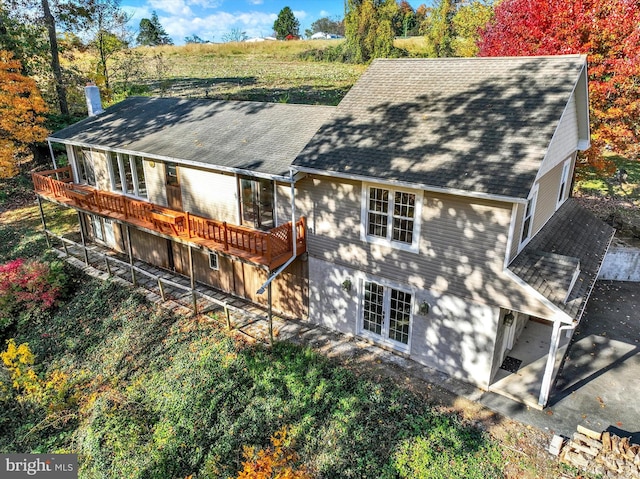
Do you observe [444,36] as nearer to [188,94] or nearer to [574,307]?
[188,94]

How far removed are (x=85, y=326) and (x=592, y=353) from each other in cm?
1674

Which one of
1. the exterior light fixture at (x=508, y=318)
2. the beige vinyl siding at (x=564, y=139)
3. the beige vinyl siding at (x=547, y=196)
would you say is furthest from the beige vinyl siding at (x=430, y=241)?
the beige vinyl siding at (x=547, y=196)

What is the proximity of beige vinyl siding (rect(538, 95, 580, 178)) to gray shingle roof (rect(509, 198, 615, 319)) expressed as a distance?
6.80ft

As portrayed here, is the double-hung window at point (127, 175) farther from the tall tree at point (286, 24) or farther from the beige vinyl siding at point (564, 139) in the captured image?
the tall tree at point (286, 24)

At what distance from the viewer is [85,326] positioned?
15141mm

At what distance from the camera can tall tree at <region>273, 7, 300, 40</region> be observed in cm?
9212

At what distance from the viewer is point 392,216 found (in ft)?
36.0

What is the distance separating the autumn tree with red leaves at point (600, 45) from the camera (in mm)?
15031

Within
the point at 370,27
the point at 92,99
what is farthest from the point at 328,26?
the point at 92,99

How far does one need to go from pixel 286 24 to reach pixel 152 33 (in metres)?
29.5

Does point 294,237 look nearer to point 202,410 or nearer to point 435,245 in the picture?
point 435,245

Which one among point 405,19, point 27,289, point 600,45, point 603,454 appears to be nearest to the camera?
point 603,454

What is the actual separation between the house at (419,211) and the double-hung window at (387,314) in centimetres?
4

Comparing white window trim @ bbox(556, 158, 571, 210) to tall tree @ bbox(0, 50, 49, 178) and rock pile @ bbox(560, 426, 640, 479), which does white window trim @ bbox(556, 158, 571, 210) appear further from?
tall tree @ bbox(0, 50, 49, 178)
